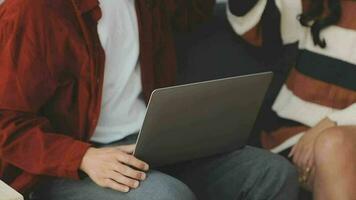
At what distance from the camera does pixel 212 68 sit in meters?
1.74

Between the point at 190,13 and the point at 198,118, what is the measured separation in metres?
0.46

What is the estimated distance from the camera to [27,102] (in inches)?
46.3

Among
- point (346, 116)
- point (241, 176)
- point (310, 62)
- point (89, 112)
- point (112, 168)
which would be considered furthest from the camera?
point (310, 62)

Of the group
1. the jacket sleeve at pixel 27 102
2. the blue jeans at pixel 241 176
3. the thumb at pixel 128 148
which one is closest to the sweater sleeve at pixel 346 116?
the blue jeans at pixel 241 176

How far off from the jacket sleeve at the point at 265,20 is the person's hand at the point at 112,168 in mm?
667

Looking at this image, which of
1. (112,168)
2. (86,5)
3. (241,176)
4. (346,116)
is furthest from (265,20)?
(112,168)

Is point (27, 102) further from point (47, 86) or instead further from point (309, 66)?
point (309, 66)

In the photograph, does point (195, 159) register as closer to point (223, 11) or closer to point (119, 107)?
point (119, 107)

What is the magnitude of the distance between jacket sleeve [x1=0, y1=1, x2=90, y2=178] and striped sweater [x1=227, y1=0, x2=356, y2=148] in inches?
27.4

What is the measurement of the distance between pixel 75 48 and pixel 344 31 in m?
0.77

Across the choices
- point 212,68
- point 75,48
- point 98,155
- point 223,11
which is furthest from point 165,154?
point 223,11

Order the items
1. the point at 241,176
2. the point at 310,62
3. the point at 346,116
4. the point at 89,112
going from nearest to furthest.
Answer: the point at 89,112, the point at 241,176, the point at 346,116, the point at 310,62

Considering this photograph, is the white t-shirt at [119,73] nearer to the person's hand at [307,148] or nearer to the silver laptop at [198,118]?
the silver laptop at [198,118]

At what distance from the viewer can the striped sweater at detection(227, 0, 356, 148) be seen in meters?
1.58
